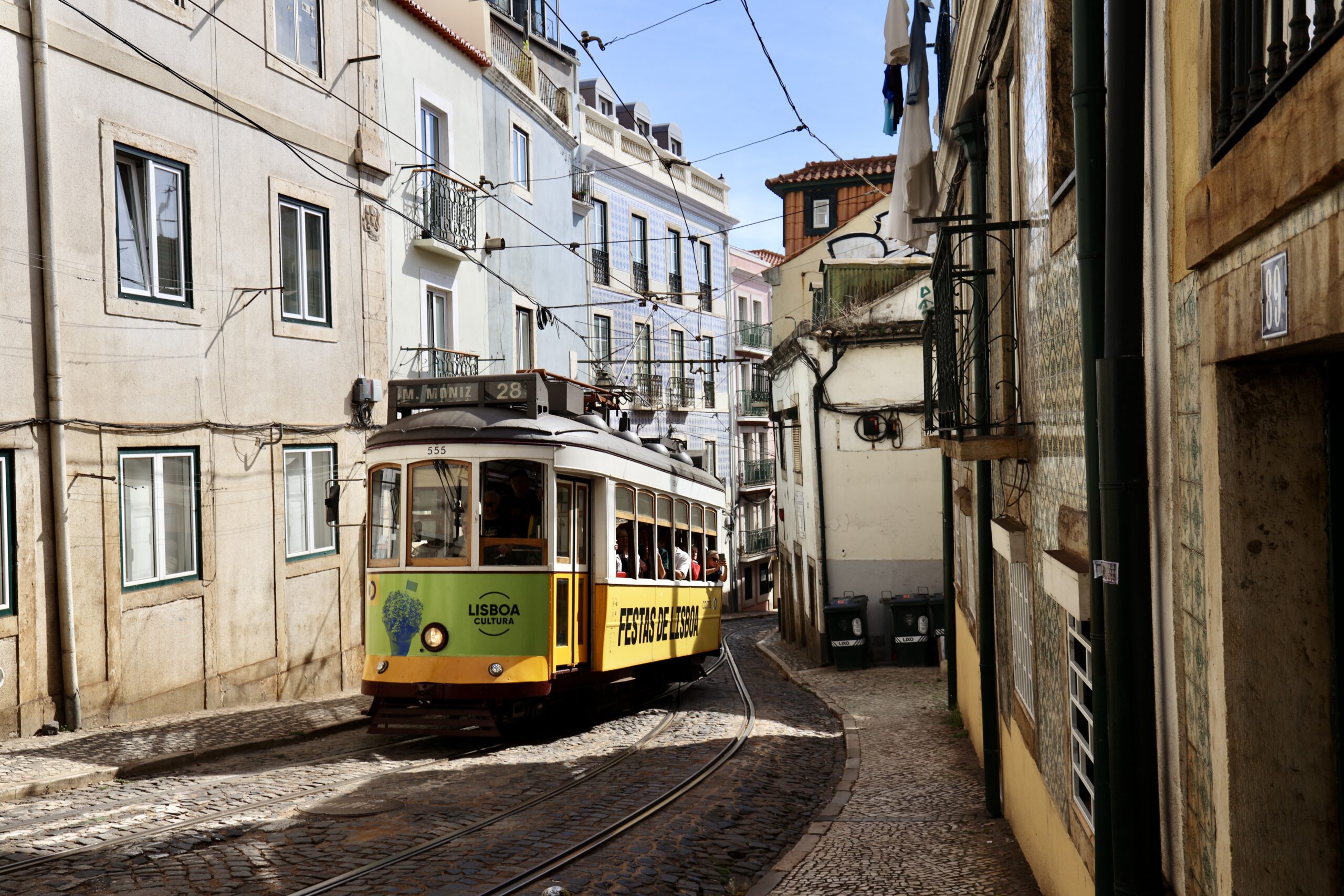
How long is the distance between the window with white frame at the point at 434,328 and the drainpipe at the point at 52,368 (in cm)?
722

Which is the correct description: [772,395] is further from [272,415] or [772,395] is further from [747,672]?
[272,415]

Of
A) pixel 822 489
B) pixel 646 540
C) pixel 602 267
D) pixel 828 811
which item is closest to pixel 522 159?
pixel 602 267

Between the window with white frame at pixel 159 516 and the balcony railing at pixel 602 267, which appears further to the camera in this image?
the balcony railing at pixel 602 267

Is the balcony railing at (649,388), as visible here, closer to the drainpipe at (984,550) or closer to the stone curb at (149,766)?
the stone curb at (149,766)

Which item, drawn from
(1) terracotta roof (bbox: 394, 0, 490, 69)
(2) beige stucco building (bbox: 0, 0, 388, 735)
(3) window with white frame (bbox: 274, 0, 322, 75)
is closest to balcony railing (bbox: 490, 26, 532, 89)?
(1) terracotta roof (bbox: 394, 0, 490, 69)

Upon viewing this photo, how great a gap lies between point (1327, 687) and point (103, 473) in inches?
421

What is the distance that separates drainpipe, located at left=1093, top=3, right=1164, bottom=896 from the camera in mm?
3820

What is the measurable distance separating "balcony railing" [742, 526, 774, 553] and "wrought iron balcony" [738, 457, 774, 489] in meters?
1.61

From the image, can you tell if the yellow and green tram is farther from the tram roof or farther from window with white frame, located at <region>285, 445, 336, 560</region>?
window with white frame, located at <region>285, 445, 336, 560</region>

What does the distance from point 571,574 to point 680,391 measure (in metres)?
24.6

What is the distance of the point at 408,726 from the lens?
10430 millimetres

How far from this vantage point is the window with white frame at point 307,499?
1427cm

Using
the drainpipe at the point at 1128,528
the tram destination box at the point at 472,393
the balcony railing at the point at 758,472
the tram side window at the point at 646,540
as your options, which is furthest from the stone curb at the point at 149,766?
the balcony railing at the point at 758,472

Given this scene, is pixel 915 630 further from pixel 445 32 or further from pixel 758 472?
pixel 758 472
